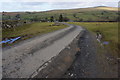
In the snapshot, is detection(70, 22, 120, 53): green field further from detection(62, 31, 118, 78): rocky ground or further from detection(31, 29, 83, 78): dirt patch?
detection(31, 29, 83, 78): dirt patch

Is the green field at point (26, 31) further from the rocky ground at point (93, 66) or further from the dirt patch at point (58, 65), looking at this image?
the rocky ground at point (93, 66)

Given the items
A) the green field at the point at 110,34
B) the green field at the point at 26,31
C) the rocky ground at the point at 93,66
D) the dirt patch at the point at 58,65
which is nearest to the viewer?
the dirt patch at the point at 58,65

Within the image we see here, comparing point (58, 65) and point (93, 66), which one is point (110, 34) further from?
point (58, 65)

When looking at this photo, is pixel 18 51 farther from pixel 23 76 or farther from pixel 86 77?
pixel 86 77

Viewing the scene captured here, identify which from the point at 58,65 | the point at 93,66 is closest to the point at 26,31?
the point at 58,65

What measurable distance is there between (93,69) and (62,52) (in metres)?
5.59

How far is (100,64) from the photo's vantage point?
16.4m

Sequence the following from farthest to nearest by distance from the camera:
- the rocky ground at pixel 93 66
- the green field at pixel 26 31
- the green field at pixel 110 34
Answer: the green field at pixel 26 31 → the green field at pixel 110 34 → the rocky ground at pixel 93 66

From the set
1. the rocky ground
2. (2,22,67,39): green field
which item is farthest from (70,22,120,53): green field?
(2,22,67,39): green field

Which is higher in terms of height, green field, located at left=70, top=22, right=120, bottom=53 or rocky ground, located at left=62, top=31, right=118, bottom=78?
green field, located at left=70, top=22, right=120, bottom=53

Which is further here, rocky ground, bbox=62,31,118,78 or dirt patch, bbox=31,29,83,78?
rocky ground, bbox=62,31,118,78

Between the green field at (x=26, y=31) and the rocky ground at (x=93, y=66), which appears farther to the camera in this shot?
the green field at (x=26, y=31)

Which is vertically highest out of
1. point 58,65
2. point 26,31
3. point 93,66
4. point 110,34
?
point 26,31

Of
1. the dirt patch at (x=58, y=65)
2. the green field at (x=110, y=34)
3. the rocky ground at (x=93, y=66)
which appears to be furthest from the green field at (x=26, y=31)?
the green field at (x=110, y=34)
